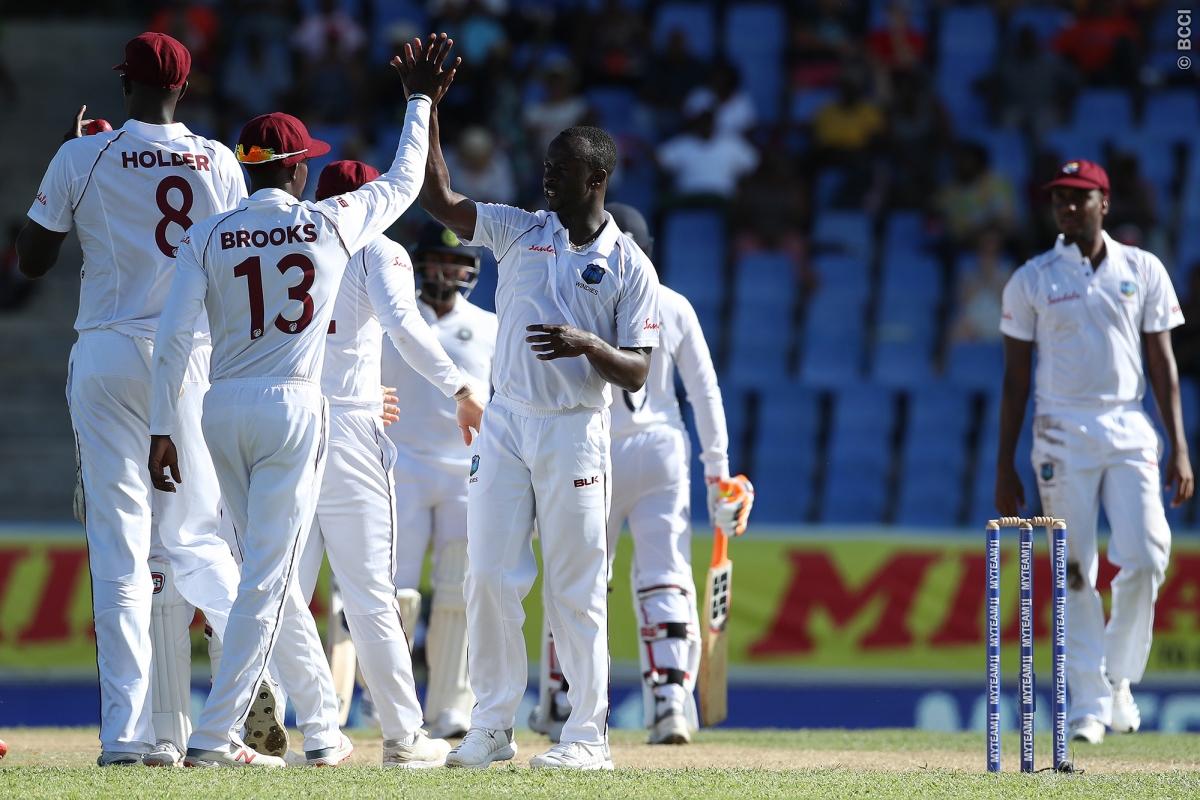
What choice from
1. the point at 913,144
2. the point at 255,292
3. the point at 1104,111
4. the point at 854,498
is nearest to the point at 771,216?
the point at 913,144

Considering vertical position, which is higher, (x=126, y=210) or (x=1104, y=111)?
(x=1104, y=111)

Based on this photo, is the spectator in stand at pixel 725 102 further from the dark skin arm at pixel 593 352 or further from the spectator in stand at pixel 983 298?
the dark skin arm at pixel 593 352

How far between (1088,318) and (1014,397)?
512 millimetres

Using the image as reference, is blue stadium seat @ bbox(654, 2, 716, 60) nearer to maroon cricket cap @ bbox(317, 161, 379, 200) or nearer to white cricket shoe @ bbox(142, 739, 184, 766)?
maroon cricket cap @ bbox(317, 161, 379, 200)

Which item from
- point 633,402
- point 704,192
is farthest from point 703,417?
point 704,192

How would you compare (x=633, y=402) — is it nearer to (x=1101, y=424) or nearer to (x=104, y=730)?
(x=1101, y=424)

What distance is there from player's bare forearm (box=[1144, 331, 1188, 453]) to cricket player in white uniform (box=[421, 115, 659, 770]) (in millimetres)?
3170

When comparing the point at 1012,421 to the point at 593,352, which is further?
the point at 1012,421

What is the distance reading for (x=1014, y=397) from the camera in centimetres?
854

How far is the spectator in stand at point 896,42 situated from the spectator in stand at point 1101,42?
1.39 metres

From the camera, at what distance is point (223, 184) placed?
670 centimetres

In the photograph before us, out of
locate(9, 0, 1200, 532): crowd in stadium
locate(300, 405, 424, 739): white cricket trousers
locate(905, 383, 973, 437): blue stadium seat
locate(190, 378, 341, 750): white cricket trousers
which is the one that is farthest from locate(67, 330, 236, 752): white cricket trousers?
locate(905, 383, 973, 437): blue stadium seat

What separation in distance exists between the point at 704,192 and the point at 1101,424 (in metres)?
8.08

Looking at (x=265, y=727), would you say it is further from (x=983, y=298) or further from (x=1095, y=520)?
(x=983, y=298)
